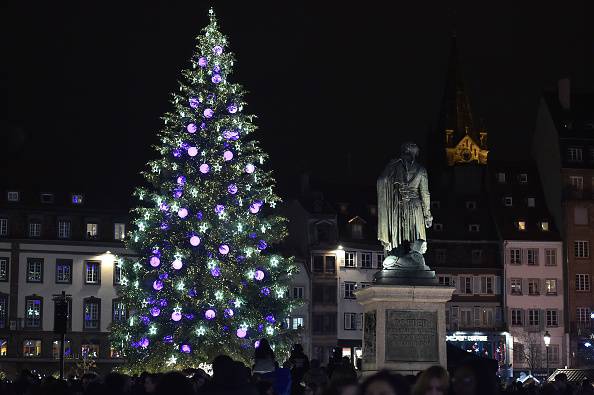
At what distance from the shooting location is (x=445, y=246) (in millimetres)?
91750

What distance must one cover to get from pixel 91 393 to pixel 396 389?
4941 millimetres

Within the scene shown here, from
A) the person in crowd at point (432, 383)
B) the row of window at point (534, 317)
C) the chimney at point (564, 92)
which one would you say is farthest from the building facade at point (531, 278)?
the person in crowd at point (432, 383)

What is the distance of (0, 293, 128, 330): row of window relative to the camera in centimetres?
8231

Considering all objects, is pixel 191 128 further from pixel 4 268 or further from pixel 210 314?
pixel 4 268

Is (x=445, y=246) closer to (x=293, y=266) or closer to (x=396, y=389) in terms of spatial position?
(x=293, y=266)

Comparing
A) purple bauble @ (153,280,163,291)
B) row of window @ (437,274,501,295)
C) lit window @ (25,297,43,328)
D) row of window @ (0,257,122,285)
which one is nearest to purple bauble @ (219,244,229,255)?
purple bauble @ (153,280,163,291)

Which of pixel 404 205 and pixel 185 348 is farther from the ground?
pixel 404 205

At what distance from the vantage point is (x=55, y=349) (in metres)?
82.3

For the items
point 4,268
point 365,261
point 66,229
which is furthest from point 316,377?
point 365,261

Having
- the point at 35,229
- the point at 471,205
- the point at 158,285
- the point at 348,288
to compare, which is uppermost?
the point at 471,205

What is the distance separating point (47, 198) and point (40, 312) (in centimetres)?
801

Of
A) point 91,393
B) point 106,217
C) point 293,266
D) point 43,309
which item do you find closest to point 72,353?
point 43,309

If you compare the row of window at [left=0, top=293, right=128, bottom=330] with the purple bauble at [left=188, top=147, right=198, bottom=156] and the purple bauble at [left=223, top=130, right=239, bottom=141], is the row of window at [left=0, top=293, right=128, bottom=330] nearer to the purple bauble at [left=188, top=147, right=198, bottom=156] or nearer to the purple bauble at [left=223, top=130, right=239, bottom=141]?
the purple bauble at [left=223, top=130, right=239, bottom=141]

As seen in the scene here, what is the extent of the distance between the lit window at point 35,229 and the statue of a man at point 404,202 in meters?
63.5
